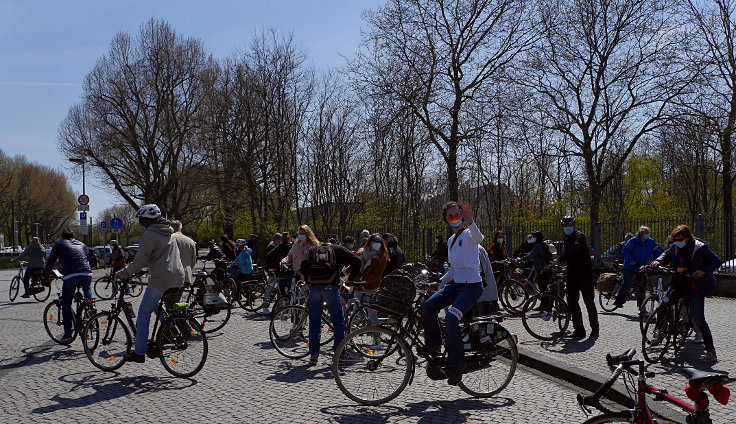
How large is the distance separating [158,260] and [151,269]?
12 cm

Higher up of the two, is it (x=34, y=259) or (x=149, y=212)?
(x=149, y=212)

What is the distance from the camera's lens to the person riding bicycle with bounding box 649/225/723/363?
7.66 meters

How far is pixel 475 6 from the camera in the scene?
79.5 feet

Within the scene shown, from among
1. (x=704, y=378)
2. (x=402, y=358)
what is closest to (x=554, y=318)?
(x=402, y=358)

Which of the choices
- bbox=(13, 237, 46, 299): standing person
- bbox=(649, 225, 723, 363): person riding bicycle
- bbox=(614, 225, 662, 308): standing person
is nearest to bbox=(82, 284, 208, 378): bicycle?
bbox=(649, 225, 723, 363): person riding bicycle

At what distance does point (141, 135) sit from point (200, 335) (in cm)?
3362

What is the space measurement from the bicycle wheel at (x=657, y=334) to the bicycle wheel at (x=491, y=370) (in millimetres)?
2325

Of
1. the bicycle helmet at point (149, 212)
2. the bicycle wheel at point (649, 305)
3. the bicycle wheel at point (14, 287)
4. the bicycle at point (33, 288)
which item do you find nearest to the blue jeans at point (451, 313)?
the bicycle helmet at point (149, 212)

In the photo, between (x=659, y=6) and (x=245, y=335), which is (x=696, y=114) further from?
(x=245, y=335)

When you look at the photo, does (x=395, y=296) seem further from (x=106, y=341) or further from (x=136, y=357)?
(x=106, y=341)

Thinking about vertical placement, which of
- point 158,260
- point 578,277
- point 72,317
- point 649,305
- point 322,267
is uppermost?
point 158,260

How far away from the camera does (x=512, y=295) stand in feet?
40.2

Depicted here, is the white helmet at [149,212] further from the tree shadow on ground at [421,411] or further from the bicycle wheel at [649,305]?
the bicycle wheel at [649,305]

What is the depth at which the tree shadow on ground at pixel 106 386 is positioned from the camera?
20.7 ft
